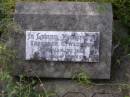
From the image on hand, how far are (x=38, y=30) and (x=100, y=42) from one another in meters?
0.56

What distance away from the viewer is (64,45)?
11.8 ft

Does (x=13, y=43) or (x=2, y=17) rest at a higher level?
(x=2, y=17)

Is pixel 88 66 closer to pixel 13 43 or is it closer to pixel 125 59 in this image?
pixel 125 59

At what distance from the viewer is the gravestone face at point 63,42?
3.61 metres

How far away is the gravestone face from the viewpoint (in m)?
3.61

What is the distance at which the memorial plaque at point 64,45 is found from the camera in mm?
3602

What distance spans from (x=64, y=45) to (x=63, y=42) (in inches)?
1.1

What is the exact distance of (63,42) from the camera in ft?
11.8

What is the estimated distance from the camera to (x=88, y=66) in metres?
3.64

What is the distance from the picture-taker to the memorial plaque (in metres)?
3.60

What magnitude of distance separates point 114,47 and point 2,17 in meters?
1.09

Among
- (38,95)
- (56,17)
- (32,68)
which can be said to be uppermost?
(56,17)

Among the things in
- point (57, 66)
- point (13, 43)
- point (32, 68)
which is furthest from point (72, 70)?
point (13, 43)

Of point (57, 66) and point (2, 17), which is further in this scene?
point (2, 17)
